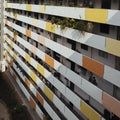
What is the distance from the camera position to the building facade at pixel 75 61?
24094 millimetres

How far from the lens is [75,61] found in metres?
28.8

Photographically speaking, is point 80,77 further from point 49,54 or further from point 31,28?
point 31,28

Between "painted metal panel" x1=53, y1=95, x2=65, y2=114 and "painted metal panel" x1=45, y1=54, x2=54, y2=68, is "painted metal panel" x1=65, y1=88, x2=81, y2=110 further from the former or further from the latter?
"painted metal panel" x1=45, y1=54, x2=54, y2=68

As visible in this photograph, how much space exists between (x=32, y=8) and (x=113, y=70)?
818 inches

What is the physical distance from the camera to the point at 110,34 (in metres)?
25.0

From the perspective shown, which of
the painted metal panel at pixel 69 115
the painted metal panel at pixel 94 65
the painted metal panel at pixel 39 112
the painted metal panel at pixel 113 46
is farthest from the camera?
the painted metal panel at pixel 39 112

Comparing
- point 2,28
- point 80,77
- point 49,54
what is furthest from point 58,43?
point 2,28

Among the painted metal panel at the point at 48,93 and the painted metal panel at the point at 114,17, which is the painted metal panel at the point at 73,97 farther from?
the painted metal panel at the point at 114,17

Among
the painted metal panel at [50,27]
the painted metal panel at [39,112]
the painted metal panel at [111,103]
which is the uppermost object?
the painted metal panel at [50,27]

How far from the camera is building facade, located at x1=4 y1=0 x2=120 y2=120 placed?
24.1 meters

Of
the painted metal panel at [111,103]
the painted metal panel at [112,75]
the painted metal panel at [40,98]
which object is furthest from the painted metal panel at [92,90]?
the painted metal panel at [40,98]

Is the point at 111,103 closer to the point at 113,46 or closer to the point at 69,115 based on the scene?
the point at 113,46

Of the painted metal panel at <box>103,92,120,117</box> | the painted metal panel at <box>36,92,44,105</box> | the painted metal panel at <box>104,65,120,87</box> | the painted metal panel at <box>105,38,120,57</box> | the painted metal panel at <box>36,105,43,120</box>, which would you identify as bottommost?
the painted metal panel at <box>36,105,43,120</box>

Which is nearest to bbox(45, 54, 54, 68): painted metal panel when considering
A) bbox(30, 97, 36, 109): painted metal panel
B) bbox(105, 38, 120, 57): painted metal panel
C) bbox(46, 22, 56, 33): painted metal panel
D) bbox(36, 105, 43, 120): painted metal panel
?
bbox(46, 22, 56, 33): painted metal panel
